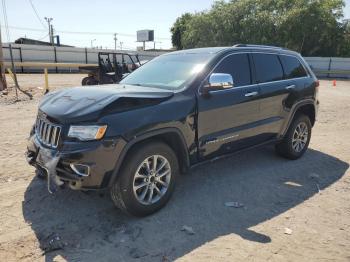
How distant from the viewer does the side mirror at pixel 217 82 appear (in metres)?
4.21

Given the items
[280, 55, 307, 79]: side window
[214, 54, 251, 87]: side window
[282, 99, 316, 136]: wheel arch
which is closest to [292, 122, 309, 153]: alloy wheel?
[282, 99, 316, 136]: wheel arch

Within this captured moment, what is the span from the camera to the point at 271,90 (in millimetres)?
5328

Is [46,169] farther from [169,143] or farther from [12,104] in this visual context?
[12,104]

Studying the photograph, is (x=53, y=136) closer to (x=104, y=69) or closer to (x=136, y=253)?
(x=136, y=253)

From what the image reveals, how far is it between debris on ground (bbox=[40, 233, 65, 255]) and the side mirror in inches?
89.9

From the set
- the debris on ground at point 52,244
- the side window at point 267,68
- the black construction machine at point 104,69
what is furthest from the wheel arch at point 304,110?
the black construction machine at point 104,69

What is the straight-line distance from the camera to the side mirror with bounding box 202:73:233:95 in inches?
166

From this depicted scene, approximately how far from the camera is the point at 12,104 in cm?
1080

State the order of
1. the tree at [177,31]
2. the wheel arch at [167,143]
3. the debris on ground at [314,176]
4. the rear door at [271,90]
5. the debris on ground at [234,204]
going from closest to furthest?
the wheel arch at [167,143] → the debris on ground at [234,204] → the rear door at [271,90] → the debris on ground at [314,176] → the tree at [177,31]

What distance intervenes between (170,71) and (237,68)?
0.95 m

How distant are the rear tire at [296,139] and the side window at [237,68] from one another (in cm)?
146

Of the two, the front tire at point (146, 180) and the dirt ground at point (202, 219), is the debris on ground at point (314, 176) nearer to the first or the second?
the dirt ground at point (202, 219)

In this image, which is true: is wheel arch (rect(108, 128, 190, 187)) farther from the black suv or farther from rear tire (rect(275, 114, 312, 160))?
rear tire (rect(275, 114, 312, 160))

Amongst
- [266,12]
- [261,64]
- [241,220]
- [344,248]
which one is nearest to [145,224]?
[241,220]
